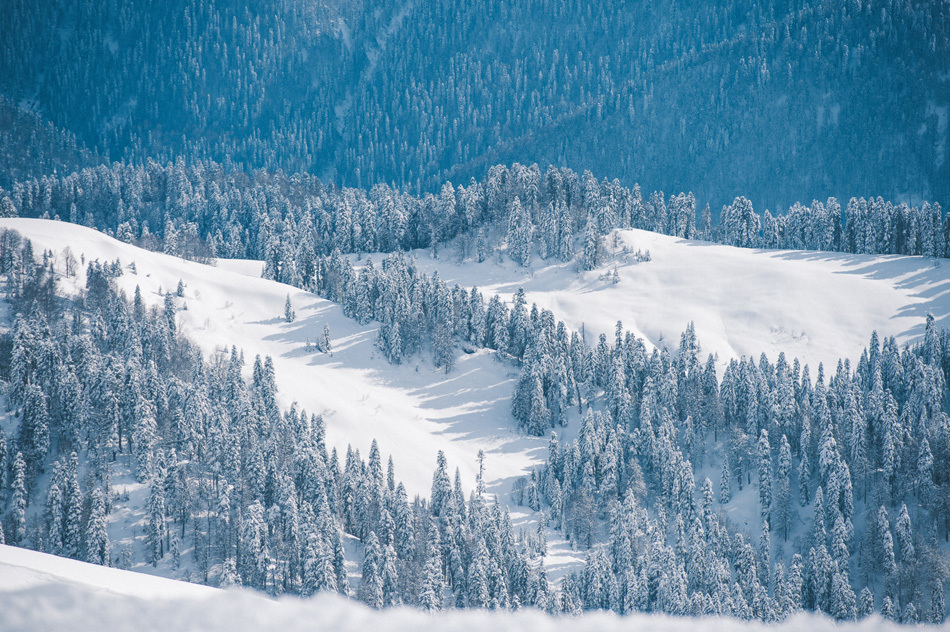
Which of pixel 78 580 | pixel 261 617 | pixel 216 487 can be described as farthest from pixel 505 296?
pixel 261 617

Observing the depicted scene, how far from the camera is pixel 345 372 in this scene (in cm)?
14000

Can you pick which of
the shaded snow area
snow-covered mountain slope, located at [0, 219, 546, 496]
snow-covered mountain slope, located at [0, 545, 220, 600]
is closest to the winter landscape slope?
snow-covered mountain slope, located at [0, 219, 546, 496]

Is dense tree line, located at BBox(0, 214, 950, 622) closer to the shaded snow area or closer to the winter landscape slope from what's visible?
the winter landscape slope

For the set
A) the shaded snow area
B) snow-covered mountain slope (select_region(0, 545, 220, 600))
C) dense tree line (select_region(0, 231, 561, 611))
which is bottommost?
dense tree line (select_region(0, 231, 561, 611))

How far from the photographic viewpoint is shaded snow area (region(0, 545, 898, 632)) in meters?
4.60

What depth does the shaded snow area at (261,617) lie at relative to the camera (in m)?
4.60

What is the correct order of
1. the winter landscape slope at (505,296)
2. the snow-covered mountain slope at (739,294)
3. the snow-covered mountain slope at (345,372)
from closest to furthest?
1. the snow-covered mountain slope at (345,372)
2. the winter landscape slope at (505,296)
3. the snow-covered mountain slope at (739,294)

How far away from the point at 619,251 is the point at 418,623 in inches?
7377

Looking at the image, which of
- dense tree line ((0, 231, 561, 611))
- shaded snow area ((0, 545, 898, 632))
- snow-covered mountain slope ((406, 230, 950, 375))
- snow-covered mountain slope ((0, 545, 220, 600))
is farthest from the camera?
snow-covered mountain slope ((406, 230, 950, 375))

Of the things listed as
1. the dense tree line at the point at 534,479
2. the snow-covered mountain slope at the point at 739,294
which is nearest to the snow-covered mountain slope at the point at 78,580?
the dense tree line at the point at 534,479

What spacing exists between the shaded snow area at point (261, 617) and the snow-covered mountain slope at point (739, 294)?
150 meters

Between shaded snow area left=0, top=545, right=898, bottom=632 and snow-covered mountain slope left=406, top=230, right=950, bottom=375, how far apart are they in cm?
14981

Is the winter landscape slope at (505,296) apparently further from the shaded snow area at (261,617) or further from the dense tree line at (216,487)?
the shaded snow area at (261,617)

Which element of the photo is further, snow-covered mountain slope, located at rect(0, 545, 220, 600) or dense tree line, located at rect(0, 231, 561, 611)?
dense tree line, located at rect(0, 231, 561, 611)
